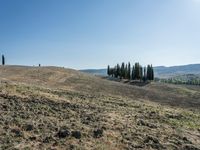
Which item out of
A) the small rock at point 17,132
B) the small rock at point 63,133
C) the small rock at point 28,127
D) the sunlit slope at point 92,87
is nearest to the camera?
the small rock at point 17,132

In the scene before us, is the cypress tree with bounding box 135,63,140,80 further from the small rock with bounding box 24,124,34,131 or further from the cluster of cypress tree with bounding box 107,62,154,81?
the small rock with bounding box 24,124,34,131

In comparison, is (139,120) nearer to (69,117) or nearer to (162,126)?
(162,126)

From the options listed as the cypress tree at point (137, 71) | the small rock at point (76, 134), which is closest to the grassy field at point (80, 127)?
the small rock at point (76, 134)

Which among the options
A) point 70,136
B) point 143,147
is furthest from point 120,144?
point 70,136

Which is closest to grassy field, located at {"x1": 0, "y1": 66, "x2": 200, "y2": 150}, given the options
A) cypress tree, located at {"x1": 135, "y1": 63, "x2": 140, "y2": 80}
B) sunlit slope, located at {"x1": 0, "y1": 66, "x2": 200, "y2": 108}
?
sunlit slope, located at {"x1": 0, "y1": 66, "x2": 200, "y2": 108}

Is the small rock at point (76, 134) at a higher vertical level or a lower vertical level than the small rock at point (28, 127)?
lower

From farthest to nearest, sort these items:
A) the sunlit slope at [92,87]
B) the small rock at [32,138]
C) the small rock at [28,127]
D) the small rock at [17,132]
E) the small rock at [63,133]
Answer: the sunlit slope at [92,87] → the small rock at [28,127] → the small rock at [63,133] → the small rock at [17,132] → the small rock at [32,138]

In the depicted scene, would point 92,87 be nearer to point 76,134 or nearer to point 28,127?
point 28,127

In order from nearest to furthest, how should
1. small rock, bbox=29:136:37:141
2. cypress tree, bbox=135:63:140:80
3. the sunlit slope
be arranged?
small rock, bbox=29:136:37:141
the sunlit slope
cypress tree, bbox=135:63:140:80

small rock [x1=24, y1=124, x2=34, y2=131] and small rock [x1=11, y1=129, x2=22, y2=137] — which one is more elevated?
small rock [x1=24, y1=124, x2=34, y2=131]

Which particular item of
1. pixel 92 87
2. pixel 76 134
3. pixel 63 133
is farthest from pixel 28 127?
pixel 92 87

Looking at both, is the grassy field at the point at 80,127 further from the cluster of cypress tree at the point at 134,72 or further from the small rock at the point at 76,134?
the cluster of cypress tree at the point at 134,72

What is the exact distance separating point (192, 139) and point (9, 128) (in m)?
9.85

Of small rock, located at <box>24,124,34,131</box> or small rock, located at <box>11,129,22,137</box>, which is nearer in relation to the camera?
small rock, located at <box>11,129,22,137</box>
